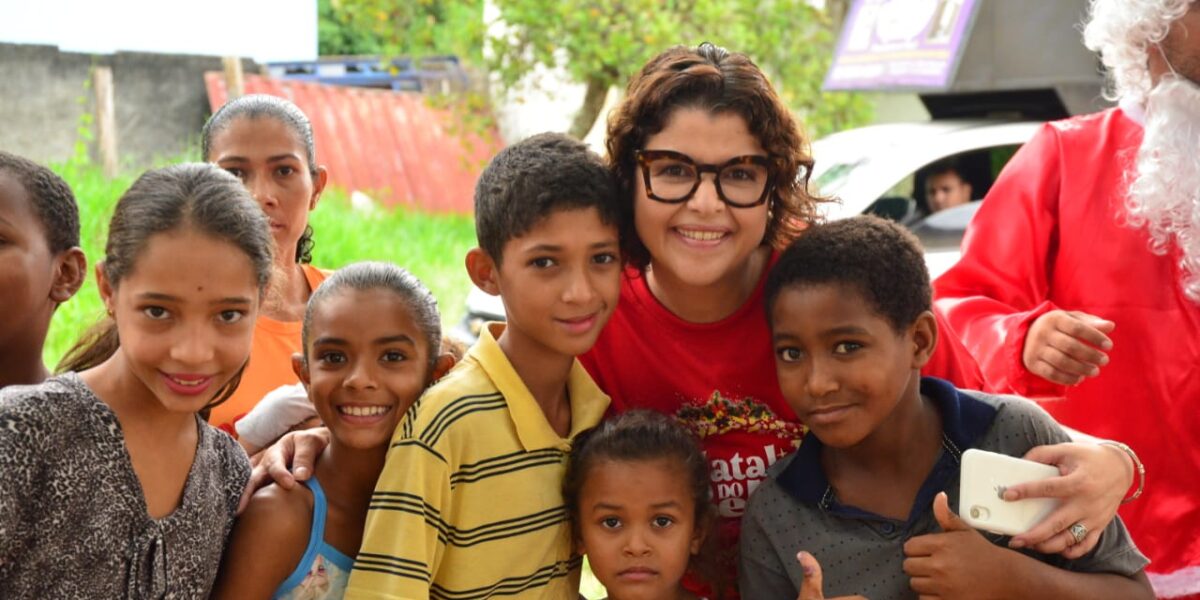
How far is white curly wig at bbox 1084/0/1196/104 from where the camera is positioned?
10.0 ft

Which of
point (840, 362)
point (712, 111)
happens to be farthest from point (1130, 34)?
point (840, 362)

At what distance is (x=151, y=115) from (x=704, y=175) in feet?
36.1

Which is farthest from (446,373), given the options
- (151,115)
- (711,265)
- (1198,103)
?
(151,115)

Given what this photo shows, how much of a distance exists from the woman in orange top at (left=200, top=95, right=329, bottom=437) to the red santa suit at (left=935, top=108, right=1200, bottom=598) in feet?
5.81

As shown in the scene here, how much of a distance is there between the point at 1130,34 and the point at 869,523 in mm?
1497

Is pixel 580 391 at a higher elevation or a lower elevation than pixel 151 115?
lower

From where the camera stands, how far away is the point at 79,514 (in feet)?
7.16

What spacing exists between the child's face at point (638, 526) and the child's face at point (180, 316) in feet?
2.75

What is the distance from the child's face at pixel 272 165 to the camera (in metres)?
→ 3.38

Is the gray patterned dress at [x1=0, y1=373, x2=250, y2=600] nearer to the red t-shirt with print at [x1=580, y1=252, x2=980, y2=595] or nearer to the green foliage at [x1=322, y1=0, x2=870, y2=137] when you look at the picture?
the red t-shirt with print at [x1=580, y1=252, x2=980, y2=595]

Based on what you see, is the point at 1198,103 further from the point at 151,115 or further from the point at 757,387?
the point at 151,115

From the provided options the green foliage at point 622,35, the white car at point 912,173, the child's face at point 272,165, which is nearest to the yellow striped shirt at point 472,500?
the child's face at point 272,165

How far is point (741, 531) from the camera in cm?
275

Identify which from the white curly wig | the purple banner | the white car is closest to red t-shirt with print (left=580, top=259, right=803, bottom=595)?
the white curly wig
